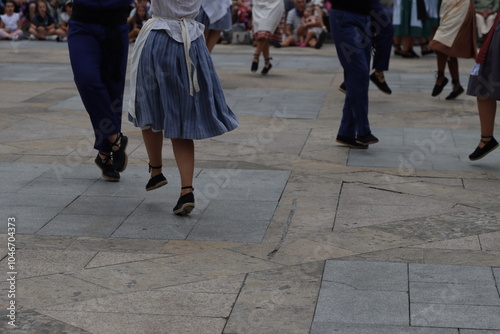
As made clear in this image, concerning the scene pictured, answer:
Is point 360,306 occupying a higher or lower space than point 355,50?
lower

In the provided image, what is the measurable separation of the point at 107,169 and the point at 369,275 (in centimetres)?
265

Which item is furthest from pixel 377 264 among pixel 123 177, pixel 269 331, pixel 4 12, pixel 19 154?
pixel 4 12

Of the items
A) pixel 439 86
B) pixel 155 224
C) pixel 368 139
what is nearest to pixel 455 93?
pixel 439 86

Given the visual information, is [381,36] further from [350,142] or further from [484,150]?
[484,150]

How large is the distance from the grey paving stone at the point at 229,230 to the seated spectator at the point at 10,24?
14.7 metres

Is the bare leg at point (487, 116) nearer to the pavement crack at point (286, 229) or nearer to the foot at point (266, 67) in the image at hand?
the pavement crack at point (286, 229)

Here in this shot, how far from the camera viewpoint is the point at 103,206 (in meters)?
5.94

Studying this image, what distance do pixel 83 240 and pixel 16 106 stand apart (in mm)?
5034

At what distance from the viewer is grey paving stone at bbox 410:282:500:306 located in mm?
4230

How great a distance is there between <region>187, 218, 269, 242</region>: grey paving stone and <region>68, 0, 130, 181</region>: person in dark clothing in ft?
4.21

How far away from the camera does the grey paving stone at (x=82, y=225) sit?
17.5ft

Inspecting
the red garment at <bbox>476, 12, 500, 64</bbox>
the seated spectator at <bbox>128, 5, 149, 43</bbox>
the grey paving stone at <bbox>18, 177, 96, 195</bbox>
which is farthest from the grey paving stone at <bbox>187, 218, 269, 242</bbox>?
the seated spectator at <bbox>128, 5, 149, 43</bbox>

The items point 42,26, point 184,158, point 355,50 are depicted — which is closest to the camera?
point 184,158

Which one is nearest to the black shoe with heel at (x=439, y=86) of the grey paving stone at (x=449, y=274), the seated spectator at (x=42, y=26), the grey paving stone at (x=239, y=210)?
the grey paving stone at (x=239, y=210)
